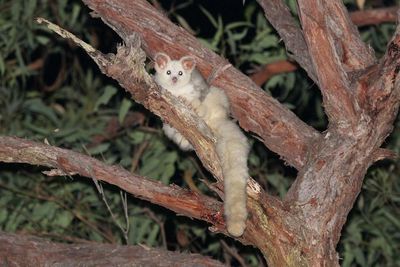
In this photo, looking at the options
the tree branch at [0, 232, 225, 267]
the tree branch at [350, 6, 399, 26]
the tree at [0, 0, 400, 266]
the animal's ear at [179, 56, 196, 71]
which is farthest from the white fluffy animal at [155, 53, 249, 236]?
the tree branch at [350, 6, 399, 26]

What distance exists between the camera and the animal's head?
198 inches

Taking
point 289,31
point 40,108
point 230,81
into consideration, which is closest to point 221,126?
point 230,81

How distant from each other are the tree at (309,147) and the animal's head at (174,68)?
1.16ft

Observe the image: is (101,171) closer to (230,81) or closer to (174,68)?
(174,68)

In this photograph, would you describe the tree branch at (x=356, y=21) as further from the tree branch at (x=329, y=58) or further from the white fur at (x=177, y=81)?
the tree branch at (x=329, y=58)

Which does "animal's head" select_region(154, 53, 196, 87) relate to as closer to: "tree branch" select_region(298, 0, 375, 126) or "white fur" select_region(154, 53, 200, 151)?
"white fur" select_region(154, 53, 200, 151)

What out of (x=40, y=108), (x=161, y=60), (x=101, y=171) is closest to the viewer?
(x=101, y=171)

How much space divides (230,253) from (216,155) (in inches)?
105

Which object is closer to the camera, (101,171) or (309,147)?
(101,171)

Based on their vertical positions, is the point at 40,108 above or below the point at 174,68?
below

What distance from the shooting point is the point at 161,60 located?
5.15 m

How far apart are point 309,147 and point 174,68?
957 millimetres

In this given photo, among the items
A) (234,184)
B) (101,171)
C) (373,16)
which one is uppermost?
(373,16)

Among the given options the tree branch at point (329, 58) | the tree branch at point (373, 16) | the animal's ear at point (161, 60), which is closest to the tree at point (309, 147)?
the tree branch at point (329, 58)
